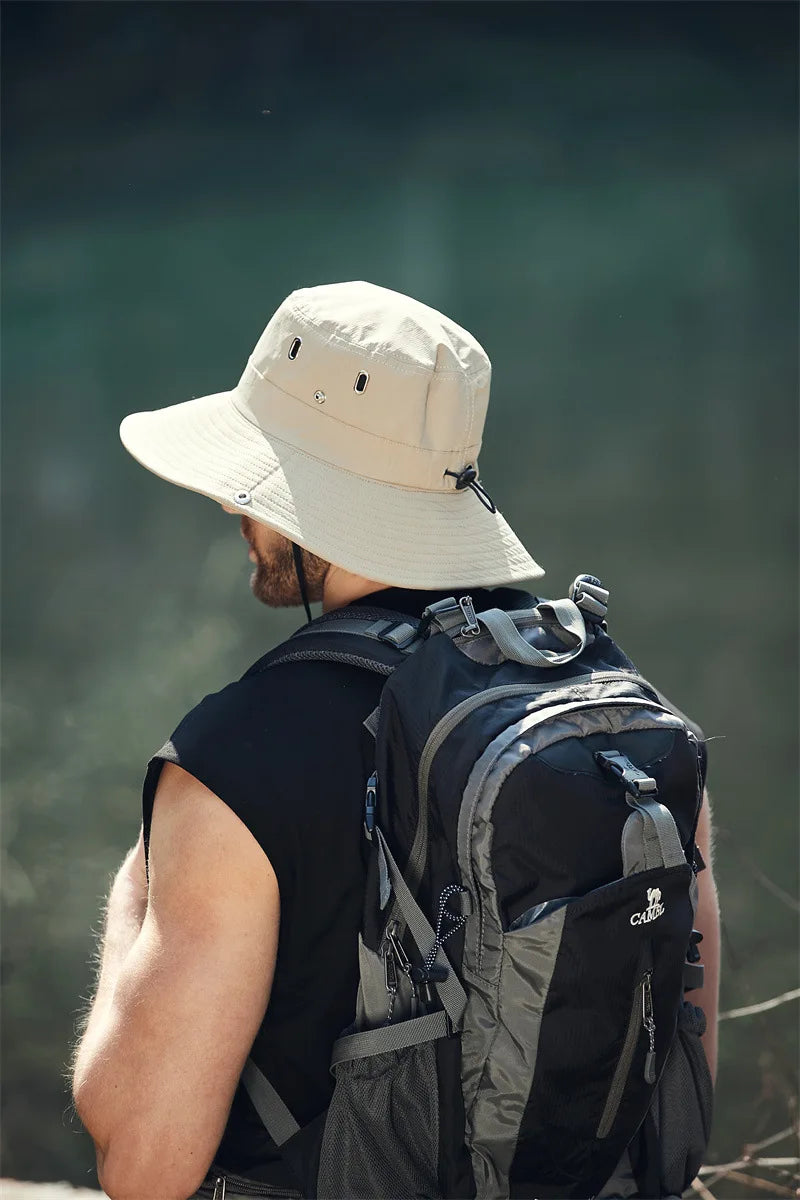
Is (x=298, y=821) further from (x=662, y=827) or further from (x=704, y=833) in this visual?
(x=704, y=833)

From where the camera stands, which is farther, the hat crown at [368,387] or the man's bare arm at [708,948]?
the man's bare arm at [708,948]

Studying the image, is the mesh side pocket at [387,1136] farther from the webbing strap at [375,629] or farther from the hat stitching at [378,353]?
the hat stitching at [378,353]

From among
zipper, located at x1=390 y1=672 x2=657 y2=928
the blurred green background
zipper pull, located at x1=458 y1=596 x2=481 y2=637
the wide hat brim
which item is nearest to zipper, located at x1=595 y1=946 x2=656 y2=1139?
zipper, located at x1=390 y1=672 x2=657 y2=928

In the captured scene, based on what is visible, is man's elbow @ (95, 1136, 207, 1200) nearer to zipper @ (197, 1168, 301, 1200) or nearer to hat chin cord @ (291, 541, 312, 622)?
zipper @ (197, 1168, 301, 1200)

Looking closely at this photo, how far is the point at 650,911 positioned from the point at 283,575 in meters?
0.57

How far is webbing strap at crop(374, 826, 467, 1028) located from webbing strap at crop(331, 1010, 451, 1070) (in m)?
0.02

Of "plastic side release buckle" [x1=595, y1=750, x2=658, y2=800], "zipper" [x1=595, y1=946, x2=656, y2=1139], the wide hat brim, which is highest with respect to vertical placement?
the wide hat brim

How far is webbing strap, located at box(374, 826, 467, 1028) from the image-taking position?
1132 mm

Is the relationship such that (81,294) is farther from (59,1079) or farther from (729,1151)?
(729,1151)

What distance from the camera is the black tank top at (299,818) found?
1161 mm

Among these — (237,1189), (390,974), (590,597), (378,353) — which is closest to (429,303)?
(378,353)

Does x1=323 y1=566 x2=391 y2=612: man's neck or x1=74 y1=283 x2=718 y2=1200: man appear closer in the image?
x1=74 y1=283 x2=718 y2=1200: man

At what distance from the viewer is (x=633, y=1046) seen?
1.17 meters

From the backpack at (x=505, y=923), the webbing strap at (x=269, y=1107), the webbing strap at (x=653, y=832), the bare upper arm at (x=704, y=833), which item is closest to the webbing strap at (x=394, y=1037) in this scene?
the backpack at (x=505, y=923)
